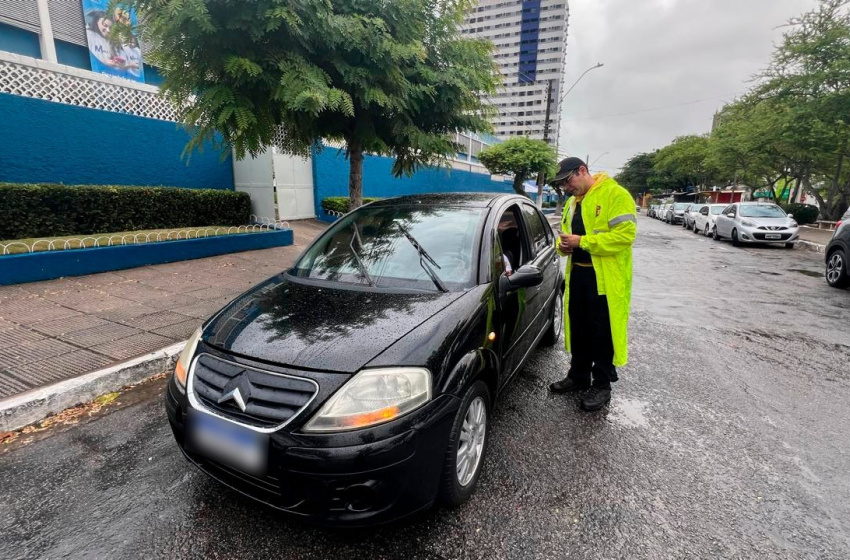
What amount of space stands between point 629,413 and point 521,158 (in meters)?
20.6

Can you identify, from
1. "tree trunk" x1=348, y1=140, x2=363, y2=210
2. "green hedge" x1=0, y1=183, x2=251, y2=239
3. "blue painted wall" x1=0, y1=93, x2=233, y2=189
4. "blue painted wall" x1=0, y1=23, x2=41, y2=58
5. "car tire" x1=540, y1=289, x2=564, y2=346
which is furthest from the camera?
"blue painted wall" x1=0, y1=23, x2=41, y2=58

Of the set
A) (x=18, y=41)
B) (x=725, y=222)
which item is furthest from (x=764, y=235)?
(x=18, y=41)

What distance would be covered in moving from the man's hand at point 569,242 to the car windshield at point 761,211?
14762 mm

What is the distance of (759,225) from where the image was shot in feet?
44.7

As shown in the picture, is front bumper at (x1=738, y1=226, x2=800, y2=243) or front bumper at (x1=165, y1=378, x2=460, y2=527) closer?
front bumper at (x1=165, y1=378, x2=460, y2=527)

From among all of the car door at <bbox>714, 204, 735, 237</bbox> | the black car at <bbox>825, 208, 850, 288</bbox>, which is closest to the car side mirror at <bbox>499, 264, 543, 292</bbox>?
the black car at <bbox>825, 208, 850, 288</bbox>

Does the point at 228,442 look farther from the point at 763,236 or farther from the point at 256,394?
the point at 763,236

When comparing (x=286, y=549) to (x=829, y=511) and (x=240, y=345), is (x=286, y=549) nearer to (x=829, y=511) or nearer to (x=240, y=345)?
(x=240, y=345)

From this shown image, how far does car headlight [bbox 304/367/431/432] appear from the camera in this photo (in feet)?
5.63

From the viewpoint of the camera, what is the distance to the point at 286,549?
188 centimetres

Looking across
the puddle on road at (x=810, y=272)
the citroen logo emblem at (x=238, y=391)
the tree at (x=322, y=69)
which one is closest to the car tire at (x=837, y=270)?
the puddle on road at (x=810, y=272)

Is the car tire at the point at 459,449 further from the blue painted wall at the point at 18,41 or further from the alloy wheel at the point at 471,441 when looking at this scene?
the blue painted wall at the point at 18,41

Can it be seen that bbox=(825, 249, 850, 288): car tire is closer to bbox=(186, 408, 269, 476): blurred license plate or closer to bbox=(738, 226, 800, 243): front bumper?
bbox=(738, 226, 800, 243): front bumper

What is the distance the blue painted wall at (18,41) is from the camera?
11.6m
